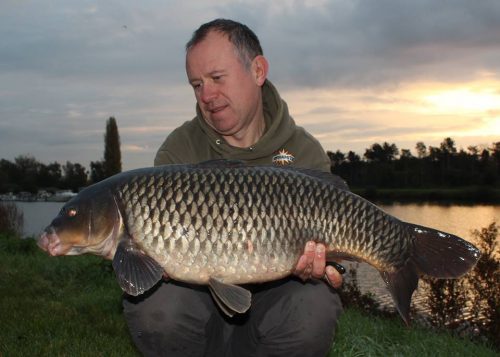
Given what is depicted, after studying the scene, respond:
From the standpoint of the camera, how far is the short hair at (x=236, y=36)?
109 inches

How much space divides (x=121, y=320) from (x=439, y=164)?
39.0 meters

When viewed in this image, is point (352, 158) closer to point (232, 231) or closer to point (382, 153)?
point (382, 153)

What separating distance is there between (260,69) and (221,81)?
0.26m

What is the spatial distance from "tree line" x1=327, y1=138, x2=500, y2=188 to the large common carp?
30941 mm

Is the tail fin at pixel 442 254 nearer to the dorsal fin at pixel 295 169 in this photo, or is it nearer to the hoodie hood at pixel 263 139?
the dorsal fin at pixel 295 169

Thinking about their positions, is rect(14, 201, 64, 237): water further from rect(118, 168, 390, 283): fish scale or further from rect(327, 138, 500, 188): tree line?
rect(327, 138, 500, 188): tree line

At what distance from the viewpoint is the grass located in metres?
3.55

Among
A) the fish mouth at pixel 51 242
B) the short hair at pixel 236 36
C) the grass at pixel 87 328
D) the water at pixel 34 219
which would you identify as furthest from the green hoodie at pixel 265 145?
the water at pixel 34 219

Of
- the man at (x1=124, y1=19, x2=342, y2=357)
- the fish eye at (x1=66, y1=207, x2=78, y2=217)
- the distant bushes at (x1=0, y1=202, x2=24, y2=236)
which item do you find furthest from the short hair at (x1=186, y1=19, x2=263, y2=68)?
the distant bushes at (x1=0, y1=202, x2=24, y2=236)

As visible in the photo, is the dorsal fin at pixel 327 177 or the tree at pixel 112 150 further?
the tree at pixel 112 150

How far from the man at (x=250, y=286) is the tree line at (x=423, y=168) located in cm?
3038

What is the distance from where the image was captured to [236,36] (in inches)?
110

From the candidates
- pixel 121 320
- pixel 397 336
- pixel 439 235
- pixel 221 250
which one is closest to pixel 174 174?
pixel 221 250

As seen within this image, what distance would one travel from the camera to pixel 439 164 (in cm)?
4075
